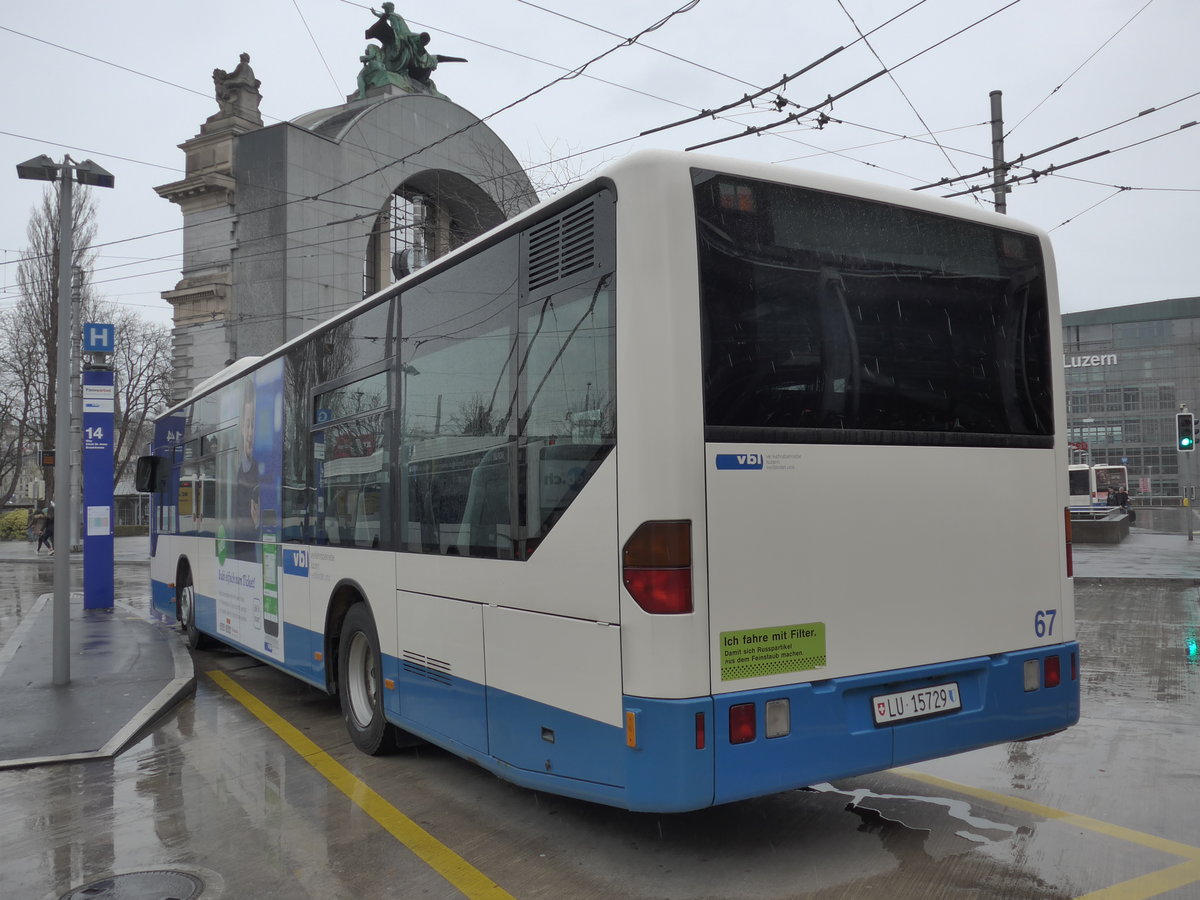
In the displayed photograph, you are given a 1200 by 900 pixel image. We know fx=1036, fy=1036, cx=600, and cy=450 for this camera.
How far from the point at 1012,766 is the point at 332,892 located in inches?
156

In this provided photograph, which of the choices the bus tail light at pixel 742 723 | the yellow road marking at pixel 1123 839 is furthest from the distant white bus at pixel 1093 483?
the bus tail light at pixel 742 723

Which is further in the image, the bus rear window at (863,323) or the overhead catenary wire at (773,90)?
the overhead catenary wire at (773,90)

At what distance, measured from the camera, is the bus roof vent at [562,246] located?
451 cm

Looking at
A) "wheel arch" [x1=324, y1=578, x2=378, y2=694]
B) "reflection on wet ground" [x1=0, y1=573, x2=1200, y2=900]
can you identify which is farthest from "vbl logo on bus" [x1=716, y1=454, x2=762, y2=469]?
"wheel arch" [x1=324, y1=578, x2=378, y2=694]

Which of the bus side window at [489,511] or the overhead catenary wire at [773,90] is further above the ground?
the overhead catenary wire at [773,90]

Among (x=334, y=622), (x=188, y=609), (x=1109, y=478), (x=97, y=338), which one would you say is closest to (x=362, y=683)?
(x=334, y=622)

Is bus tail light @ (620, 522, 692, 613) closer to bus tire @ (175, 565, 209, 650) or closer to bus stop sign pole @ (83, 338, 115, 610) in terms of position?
bus tire @ (175, 565, 209, 650)

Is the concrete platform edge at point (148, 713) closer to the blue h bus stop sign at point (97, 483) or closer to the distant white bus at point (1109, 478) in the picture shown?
the blue h bus stop sign at point (97, 483)

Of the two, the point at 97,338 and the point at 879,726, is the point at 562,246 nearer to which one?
the point at 879,726

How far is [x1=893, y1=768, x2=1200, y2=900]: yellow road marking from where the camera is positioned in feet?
13.5

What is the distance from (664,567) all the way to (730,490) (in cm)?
43

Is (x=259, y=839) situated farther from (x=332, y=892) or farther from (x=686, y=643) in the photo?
(x=686, y=643)

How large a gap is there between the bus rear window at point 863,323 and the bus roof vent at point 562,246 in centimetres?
51

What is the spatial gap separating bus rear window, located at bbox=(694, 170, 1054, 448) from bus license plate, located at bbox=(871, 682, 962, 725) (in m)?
1.13
